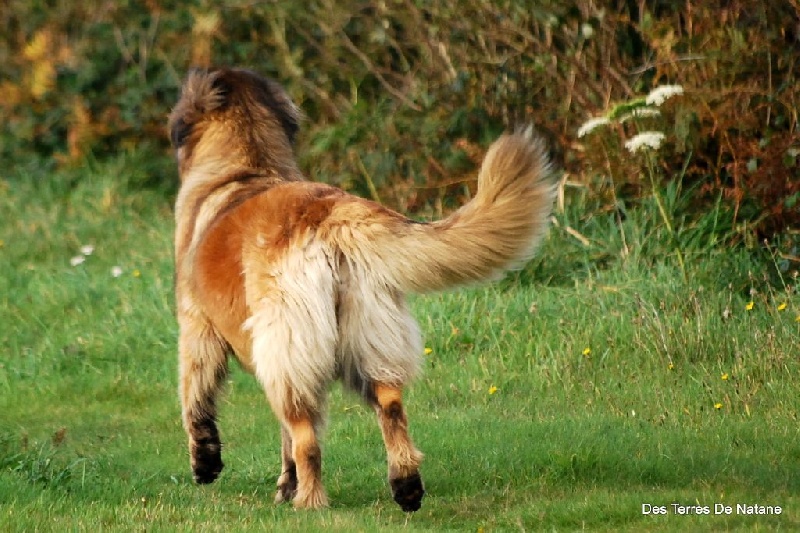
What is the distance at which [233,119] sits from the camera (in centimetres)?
643

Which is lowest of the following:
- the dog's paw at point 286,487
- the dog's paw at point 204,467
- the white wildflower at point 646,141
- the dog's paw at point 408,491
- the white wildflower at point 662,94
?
the dog's paw at point 204,467

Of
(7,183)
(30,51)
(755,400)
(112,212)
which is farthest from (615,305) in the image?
(30,51)

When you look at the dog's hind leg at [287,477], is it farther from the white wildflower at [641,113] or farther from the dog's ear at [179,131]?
the white wildflower at [641,113]

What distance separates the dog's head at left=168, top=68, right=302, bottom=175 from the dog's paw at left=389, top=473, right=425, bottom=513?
1.98 m

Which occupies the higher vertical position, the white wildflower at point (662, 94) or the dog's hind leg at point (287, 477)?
the white wildflower at point (662, 94)

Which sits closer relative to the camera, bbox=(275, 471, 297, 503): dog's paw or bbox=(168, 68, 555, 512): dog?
bbox=(168, 68, 555, 512): dog

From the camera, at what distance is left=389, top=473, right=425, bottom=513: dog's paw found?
199 inches

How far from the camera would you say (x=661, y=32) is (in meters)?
9.31

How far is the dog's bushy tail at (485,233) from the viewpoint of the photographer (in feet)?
16.3

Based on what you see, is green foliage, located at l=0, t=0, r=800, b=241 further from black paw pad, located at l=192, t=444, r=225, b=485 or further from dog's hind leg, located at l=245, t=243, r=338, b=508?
dog's hind leg, located at l=245, t=243, r=338, b=508

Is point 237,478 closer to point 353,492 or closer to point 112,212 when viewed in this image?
point 353,492

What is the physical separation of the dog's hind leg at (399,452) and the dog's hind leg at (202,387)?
1125 millimetres

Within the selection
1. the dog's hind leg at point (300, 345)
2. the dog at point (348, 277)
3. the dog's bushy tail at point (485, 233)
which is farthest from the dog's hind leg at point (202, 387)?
the dog's bushy tail at point (485, 233)

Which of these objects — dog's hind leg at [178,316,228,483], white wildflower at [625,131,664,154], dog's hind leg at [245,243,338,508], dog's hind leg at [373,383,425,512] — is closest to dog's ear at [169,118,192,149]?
dog's hind leg at [178,316,228,483]
